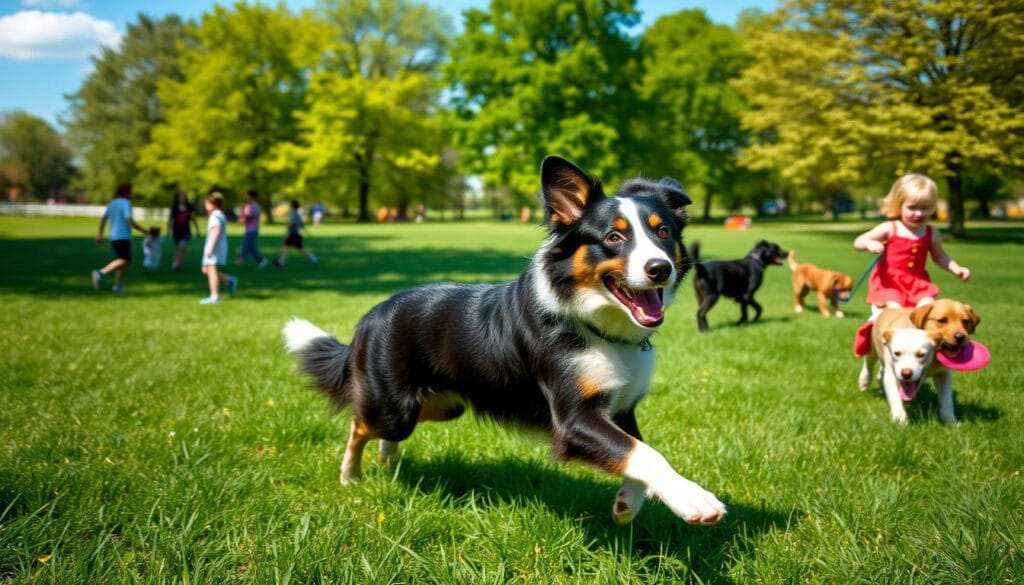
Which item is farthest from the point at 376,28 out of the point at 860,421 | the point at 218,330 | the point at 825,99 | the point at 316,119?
the point at 860,421

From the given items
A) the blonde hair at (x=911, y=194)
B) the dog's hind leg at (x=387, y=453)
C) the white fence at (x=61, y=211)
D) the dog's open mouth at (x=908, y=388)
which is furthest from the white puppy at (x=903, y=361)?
the white fence at (x=61, y=211)

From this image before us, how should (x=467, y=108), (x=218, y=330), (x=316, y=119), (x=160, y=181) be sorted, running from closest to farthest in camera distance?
(x=218, y=330)
(x=467, y=108)
(x=316, y=119)
(x=160, y=181)

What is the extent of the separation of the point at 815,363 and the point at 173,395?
7.02 meters

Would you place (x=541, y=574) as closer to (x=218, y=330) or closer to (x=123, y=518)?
(x=123, y=518)

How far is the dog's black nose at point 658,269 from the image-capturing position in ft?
8.92

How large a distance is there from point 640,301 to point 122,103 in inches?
2982

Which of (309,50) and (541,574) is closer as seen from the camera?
(541,574)

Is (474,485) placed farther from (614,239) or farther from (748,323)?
(748,323)

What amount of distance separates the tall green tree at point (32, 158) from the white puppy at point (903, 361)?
314 ft

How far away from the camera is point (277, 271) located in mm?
18031

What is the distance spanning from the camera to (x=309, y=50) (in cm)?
5050

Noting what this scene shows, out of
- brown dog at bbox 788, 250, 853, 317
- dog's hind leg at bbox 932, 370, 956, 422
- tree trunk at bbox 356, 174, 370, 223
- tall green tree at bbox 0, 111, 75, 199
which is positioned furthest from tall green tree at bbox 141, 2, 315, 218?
dog's hind leg at bbox 932, 370, 956, 422

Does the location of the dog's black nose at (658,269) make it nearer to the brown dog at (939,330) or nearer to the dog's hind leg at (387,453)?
the dog's hind leg at (387,453)

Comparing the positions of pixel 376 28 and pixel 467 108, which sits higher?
pixel 376 28
